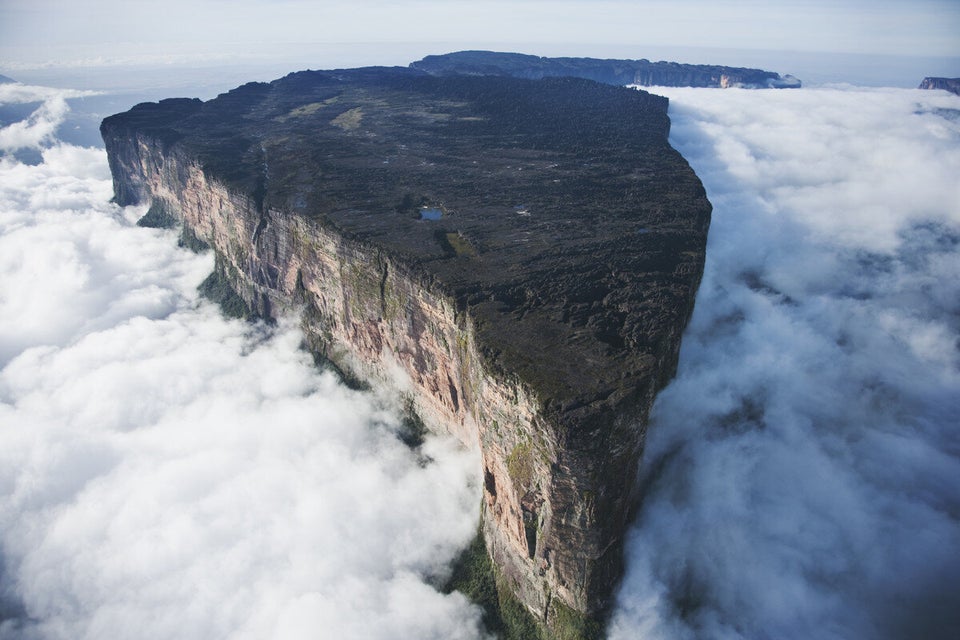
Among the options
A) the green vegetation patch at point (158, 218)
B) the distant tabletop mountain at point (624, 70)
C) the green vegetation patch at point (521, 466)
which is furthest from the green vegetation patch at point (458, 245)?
the distant tabletop mountain at point (624, 70)

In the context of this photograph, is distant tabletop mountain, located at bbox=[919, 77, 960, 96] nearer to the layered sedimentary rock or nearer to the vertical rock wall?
the layered sedimentary rock

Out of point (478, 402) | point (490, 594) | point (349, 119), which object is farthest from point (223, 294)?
point (490, 594)

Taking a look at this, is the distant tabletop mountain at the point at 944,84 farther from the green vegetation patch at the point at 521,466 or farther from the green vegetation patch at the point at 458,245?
the green vegetation patch at the point at 521,466

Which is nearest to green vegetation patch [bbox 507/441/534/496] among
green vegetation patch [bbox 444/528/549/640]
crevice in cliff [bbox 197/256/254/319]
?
green vegetation patch [bbox 444/528/549/640]

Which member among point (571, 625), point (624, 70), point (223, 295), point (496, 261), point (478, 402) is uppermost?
point (624, 70)

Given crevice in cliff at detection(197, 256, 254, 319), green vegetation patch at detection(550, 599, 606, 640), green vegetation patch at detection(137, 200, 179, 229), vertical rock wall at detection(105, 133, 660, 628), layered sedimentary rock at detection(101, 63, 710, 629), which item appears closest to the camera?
vertical rock wall at detection(105, 133, 660, 628)

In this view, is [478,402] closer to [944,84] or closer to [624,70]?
[624,70]

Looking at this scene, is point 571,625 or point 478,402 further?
point 478,402
